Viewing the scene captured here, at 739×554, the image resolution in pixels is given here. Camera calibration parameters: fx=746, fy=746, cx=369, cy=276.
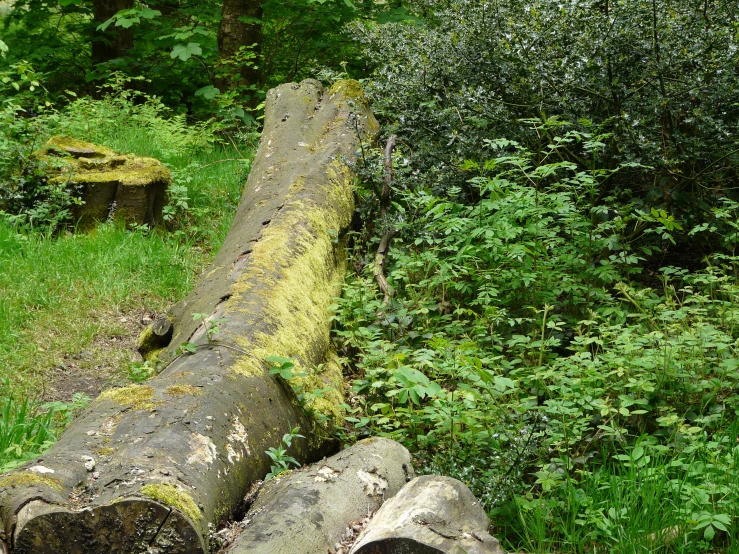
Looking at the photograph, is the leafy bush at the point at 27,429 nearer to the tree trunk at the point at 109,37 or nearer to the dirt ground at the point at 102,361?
the dirt ground at the point at 102,361

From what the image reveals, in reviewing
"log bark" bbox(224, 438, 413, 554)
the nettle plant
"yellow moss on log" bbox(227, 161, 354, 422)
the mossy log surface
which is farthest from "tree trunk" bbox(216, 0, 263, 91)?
"log bark" bbox(224, 438, 413, 554)

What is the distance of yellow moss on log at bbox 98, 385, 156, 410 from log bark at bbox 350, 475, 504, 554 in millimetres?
1112

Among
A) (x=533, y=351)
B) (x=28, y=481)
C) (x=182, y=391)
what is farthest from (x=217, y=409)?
(x=533, y=351)

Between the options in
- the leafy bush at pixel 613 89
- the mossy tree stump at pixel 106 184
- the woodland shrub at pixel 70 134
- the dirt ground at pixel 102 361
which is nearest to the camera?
the dirt ground at pixel 102 361

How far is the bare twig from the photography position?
5383 mm

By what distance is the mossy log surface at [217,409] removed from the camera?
2477 millimetres

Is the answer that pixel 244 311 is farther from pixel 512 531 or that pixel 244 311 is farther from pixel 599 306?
pixel 599 306

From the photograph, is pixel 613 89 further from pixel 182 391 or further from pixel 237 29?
pixel 237 29

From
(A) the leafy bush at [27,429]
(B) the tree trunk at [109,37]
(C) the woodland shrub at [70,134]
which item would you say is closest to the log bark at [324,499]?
(A) the leafy bush at [27,429]

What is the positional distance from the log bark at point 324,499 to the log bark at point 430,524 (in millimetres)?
143

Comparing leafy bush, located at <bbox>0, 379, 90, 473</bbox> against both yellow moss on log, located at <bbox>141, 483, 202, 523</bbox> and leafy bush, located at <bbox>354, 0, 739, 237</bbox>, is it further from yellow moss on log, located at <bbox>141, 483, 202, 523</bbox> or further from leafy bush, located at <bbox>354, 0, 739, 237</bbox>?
leafy bush, located at <bbox>354, 0, 739, 237</bbox>

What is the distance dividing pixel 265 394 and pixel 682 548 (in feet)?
6.34

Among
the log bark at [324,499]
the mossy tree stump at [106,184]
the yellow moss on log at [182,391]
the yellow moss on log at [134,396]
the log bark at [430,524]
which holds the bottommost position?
the mossy tree stump at [106,184]

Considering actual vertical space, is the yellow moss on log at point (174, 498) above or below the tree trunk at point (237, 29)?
below
